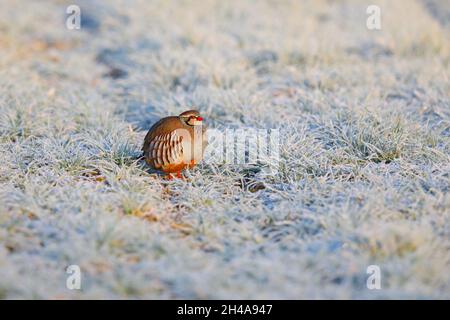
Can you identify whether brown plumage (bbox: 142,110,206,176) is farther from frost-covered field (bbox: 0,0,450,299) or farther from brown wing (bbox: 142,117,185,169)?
frost-covered field (bbox: 0,0,450,299)

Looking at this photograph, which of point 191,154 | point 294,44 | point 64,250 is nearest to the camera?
point 64,250

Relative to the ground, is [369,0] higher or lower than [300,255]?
higher

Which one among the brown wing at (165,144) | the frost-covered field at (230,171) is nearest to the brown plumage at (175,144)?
the brown wing at (165,144)

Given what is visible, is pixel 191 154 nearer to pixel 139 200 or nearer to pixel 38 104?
pixel 139 200

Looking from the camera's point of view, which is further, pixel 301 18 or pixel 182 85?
pixel 301 18

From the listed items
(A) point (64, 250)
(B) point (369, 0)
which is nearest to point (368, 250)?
(A) point (64, 250)

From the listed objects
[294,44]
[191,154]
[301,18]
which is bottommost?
[191,154]

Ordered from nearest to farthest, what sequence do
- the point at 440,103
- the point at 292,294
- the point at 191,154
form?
1. the point at 292,294
2. the point at 191,154
3. the point at 440,103
